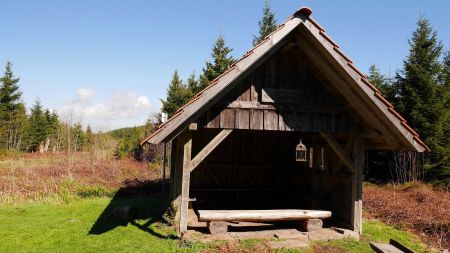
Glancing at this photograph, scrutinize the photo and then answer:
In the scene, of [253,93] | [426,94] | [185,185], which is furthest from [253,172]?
[426,94]

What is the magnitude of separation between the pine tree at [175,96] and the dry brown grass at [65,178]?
8995 millimetres

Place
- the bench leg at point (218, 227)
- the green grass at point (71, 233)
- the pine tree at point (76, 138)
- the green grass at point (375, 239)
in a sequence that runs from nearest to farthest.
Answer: the green grass at point (71, 233), the green grass at point (375, 239), the bench leg at point (218, 227), the pine tree at point (76, 138)

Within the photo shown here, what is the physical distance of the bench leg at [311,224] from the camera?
8867mm

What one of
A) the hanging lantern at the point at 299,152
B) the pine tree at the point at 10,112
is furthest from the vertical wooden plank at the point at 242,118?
the pine tree at the point at 10,112

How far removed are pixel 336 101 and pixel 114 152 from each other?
24.9 metres

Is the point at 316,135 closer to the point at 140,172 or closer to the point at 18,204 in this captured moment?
the point at 18,204

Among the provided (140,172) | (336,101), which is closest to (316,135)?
(336,101)

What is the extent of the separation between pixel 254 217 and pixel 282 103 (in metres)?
2.96


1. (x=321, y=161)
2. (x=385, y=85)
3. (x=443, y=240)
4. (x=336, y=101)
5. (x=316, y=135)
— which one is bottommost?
(x=443, y=240)

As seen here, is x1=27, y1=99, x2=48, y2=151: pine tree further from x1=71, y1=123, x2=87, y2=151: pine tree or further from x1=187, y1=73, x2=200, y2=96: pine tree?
x1=187, y1=73, x2=200, y2=96: pine tree

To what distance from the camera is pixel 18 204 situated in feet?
41.2

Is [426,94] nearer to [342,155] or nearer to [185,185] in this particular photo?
[342,155]

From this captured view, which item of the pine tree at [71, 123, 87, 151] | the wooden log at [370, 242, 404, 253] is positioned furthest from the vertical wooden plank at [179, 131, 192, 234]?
the pine tree at [71, 123, 87, 151]

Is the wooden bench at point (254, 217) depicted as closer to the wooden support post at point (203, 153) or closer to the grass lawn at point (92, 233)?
the grass lawn at point (92, 233)
